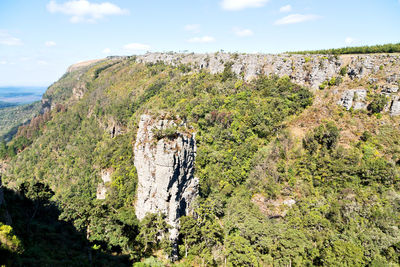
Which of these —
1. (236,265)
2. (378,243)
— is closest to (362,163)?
(378,243)

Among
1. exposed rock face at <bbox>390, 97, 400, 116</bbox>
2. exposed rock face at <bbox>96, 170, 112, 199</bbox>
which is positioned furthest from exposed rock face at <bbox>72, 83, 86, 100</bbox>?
exposed rock face at <bbox>390, 97, 400, 116</bbox>

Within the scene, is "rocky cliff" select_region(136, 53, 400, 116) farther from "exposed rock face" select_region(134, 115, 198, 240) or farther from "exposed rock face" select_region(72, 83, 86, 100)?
"exposed rock face" select_region(72, 83, 86, 100)

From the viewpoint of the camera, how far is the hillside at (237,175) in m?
31.9

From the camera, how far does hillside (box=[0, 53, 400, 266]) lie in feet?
105

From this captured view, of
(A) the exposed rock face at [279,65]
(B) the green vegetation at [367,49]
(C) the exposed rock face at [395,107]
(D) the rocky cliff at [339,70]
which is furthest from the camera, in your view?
(A) the exposed rock face at [279,65]

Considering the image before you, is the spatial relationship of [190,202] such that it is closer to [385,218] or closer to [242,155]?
[242,155]

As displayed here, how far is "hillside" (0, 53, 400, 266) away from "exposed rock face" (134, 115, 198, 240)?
0.76 ft

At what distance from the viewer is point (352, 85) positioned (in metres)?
61.9

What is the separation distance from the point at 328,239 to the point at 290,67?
2430 inches

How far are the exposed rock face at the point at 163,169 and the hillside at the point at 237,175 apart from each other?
0.23m

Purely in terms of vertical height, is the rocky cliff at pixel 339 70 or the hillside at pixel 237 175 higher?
the rocky cliff at pixel 339 70

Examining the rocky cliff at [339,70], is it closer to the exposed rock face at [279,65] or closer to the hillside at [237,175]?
the exposed rock face at [279,65]

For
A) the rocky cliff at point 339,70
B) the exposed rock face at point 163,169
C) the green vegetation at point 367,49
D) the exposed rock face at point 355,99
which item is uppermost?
the green vegetation at point 367,49

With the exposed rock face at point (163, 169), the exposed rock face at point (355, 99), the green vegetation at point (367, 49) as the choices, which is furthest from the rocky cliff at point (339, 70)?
the exposed rock face at point (163, 169)
